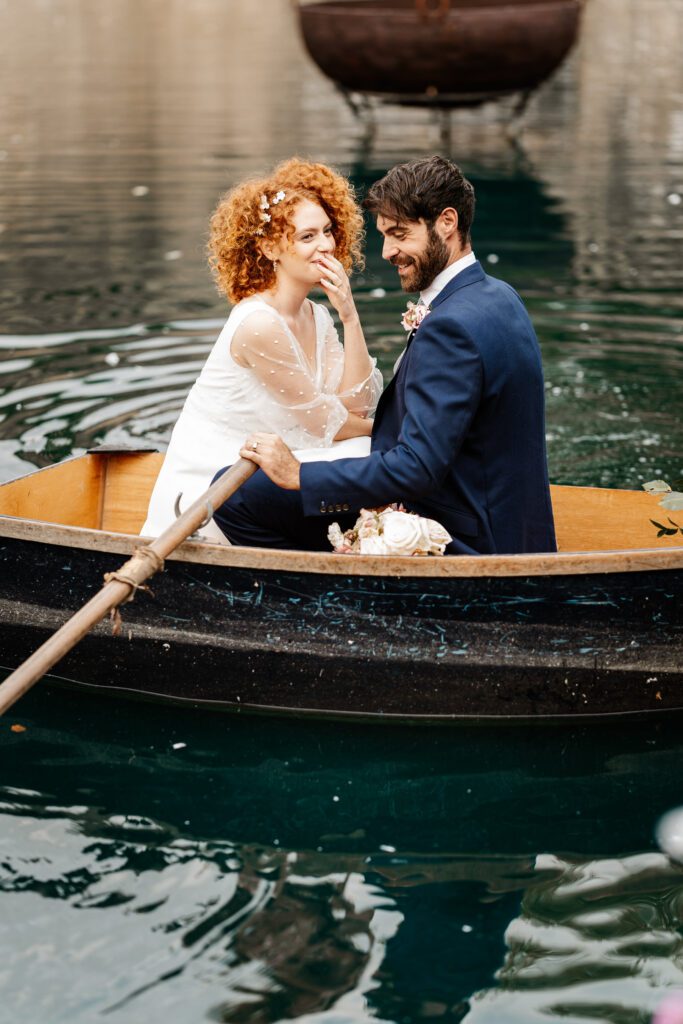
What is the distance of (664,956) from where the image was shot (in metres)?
3.38

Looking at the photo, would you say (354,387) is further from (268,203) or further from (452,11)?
(452,11)

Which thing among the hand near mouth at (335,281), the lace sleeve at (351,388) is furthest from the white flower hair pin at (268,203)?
the lace sleeve at (351,388)

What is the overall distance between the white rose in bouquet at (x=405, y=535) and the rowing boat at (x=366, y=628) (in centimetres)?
12

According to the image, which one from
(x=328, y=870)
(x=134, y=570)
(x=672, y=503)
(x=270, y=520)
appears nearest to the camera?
(x=328, y=870)

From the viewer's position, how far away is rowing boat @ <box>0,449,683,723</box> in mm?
4133

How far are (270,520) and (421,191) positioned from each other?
1.15m

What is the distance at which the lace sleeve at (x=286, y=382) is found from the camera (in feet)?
15.4

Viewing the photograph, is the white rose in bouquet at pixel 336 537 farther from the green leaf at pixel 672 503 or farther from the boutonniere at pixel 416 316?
the green leaf at pixel 672 503

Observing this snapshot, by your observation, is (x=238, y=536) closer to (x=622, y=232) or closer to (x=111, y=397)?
(x=111, y=397)

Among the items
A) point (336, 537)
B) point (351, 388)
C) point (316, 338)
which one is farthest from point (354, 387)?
point (336, 537)

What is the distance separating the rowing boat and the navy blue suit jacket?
233 millimetres

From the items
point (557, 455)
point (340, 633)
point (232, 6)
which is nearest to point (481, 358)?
point (340, 633)

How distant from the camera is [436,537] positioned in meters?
4.26

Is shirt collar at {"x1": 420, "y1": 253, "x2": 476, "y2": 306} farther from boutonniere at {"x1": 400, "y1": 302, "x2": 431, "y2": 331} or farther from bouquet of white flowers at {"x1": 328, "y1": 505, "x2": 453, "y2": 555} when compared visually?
bouquet of white flowers at {"x1": 328, "y1": 505, "x2": 453, "y2": 555}
